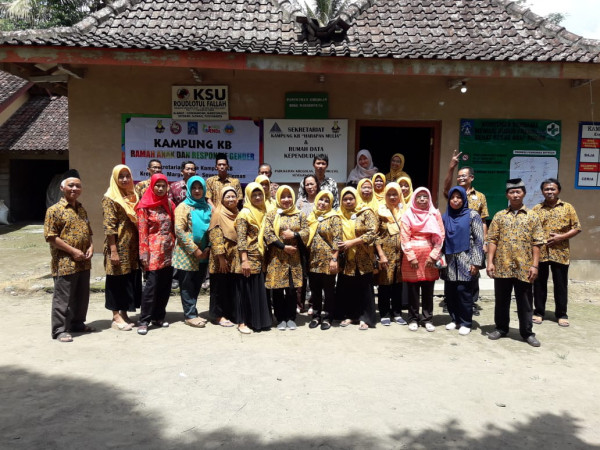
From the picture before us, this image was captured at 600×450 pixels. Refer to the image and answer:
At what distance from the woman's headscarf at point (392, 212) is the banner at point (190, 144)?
2584mm

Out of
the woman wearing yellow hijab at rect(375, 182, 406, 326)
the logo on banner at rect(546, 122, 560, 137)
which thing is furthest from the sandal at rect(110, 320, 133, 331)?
the logo on banner at rect(546, 122, 560, 137)

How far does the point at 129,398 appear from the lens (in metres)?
3.49

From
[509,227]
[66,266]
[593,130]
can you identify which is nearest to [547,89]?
[593,130]

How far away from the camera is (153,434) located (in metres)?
3.01

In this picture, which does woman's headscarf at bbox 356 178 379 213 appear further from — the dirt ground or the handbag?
the dirt ground

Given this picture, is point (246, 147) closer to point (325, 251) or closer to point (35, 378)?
point (325, 251)

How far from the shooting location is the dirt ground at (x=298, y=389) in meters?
3.02

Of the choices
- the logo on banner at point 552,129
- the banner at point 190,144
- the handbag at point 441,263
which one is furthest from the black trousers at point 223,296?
the logo on banner at point 552,129

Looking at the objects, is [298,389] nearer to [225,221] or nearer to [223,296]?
[223,296]

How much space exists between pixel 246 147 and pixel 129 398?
4.48 m

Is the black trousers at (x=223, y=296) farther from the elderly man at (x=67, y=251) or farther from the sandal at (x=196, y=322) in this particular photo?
the elderly man at (x=67, y=251)

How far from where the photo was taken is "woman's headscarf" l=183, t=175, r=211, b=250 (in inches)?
199

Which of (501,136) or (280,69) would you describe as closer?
(280,69)

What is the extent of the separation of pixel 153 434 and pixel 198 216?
8.25ft
